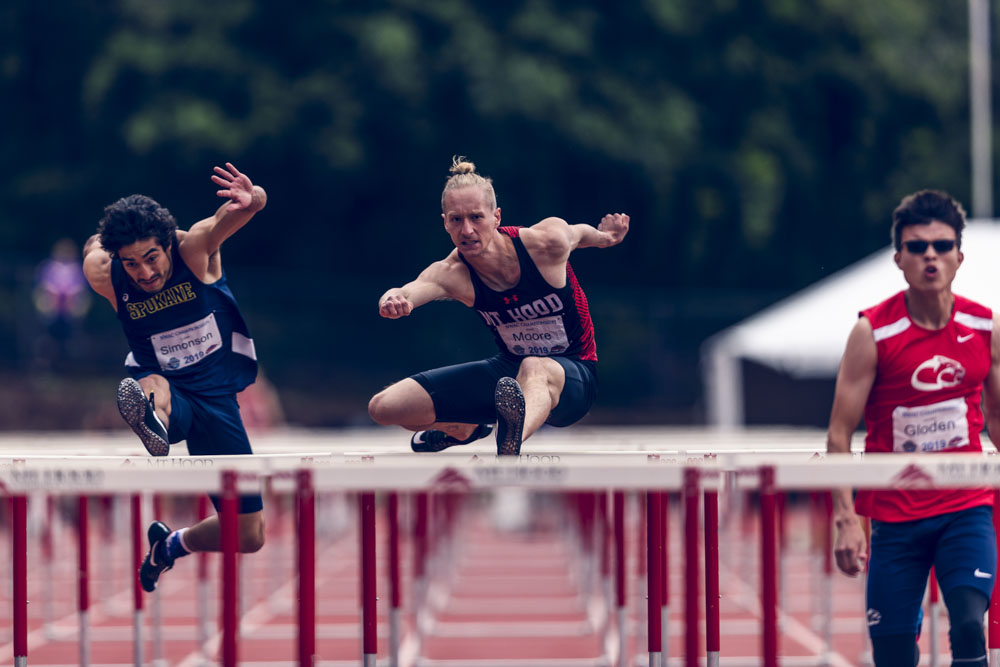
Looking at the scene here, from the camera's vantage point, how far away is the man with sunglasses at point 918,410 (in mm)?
4879

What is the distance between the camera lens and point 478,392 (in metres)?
5.85

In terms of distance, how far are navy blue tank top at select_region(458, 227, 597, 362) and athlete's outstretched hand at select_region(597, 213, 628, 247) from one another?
0.22m

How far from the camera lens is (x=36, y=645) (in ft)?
32.7

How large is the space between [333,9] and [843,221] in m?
10.1

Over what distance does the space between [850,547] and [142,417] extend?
106 inches

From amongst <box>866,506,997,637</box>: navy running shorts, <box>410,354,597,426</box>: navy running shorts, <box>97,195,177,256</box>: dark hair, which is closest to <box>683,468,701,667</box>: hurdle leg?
<box>866,506,997,637</box>: navy running shorts

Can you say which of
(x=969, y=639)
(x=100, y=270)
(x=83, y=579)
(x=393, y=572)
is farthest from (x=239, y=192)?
(x=969, y=639)

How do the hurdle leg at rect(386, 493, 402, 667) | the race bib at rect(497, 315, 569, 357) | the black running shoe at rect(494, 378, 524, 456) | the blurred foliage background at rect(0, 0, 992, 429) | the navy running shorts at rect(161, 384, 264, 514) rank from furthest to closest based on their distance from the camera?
the blurred foliage background at rect(0, 0, 992, 429)
the hurdle leg at rect(386, 493, 402, 667)
the navy running shorts at rect(161, 384, 264, 514)
the race bib at rect(497, 315, 569, 357)
the black running shoe at rect(494, 378, 524, 456)

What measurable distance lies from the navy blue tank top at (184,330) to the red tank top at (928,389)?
108 inches

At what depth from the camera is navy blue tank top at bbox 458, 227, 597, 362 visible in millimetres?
5820

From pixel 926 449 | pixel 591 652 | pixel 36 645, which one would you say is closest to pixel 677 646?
pixel 591 652

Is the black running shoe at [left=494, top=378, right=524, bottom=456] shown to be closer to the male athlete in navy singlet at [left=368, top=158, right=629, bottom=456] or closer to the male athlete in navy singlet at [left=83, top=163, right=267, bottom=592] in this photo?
the male athlete in navy singlet at [left=368, top=158, right=629, bottom=456]

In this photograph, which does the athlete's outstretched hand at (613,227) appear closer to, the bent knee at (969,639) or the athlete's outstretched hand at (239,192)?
the athlete's outstretched hand at (239,192)

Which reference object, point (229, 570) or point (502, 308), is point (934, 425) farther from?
point (229, 570)
